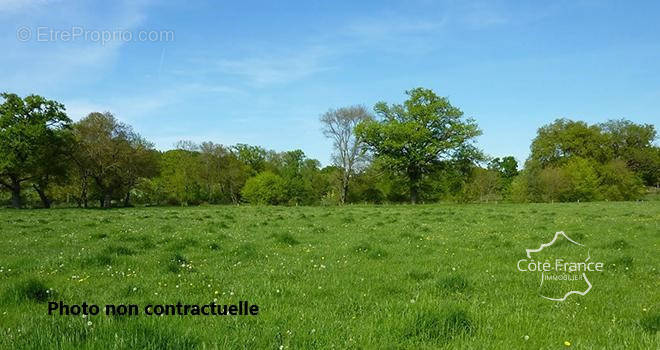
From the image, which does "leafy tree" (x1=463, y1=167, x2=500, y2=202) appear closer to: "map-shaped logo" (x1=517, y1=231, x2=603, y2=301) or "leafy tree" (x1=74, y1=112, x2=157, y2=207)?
"leafy tree" (x1=74, y1=112, x2=157, y2=207)

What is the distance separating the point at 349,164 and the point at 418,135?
17758 mm

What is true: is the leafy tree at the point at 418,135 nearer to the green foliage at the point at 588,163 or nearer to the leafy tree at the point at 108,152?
the green foliage at the point at 588,163

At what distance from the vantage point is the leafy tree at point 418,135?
5847 centimetres

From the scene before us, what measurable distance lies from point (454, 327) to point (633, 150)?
317 ft

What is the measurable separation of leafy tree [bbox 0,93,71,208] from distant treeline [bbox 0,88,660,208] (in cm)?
12

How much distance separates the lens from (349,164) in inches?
2854

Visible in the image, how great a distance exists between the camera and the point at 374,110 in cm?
6550

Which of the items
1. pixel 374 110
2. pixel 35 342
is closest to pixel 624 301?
pixel 35 342

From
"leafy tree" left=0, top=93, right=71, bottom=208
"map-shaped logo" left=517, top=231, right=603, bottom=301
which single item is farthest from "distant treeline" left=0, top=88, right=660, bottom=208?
"map-shaped logo" left=517, top=231, right=603, bottom=301

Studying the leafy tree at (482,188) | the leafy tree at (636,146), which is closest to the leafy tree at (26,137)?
the leafy tree at (482,188)

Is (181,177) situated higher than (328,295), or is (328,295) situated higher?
(181,177)

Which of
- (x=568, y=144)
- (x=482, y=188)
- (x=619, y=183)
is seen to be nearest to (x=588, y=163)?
(x=619, y=183)

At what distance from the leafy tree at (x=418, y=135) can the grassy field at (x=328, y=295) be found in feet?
146

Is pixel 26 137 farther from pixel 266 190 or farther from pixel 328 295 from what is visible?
pixel 328 295
